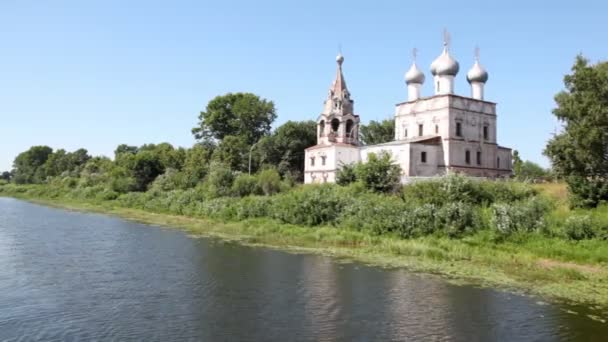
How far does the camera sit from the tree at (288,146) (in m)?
65.5

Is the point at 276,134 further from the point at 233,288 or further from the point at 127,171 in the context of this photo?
the point at 233,288

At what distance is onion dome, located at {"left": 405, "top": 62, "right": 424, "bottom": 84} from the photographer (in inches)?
2124

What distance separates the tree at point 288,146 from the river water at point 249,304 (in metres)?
43.0

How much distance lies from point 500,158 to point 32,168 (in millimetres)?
114464

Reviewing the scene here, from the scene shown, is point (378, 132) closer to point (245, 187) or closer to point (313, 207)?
point (245, 187)

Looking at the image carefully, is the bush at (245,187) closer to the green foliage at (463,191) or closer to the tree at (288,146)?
the green foliage at (463,191)

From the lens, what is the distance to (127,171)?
6869cm

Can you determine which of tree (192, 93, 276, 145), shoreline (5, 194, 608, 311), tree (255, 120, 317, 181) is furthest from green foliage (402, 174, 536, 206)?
tree (192, 93, 276, 145)

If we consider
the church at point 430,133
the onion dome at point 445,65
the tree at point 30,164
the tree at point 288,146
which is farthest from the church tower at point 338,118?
the tree at point 30,164

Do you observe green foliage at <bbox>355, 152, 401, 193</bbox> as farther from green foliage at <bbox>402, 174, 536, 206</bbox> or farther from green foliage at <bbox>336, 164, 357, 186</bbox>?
green foliage at <bbox>402, 174, 536, 206</bbox>

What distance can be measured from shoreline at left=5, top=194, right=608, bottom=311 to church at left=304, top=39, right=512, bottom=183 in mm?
17663

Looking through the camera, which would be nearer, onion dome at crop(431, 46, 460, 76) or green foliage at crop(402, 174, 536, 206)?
green foliage at crop(402, 174, 536, 206)

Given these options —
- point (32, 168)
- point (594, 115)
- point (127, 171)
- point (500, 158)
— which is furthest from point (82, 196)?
point (32, 168)

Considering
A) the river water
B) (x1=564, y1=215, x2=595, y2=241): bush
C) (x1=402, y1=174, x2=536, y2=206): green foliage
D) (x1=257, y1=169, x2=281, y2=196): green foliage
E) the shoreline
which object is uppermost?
(x1=257, y1=169, x2=281, y2=196): green foliage
